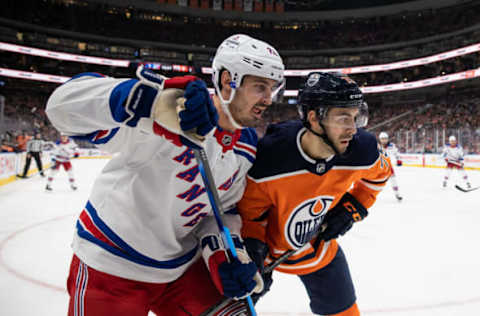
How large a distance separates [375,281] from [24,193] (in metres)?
7.70

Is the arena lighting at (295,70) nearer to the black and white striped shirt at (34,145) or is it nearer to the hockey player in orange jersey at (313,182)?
the black and white striped shirt at (34,145)

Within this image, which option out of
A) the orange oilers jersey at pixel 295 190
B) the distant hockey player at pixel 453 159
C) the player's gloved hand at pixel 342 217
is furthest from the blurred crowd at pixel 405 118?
the orange oilers jersey at pixel 295 190

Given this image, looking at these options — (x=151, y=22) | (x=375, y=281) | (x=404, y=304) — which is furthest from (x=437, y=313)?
(x=151, y=22)

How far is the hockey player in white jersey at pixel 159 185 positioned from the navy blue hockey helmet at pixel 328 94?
22 centimetres

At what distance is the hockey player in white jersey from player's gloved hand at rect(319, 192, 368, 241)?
2.18 feet

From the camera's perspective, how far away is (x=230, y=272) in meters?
1.22

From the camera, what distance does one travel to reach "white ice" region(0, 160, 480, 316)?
2.55 metres

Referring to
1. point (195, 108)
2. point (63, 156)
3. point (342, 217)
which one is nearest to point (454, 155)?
point (342, 217)

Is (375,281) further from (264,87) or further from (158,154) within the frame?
(158,154)

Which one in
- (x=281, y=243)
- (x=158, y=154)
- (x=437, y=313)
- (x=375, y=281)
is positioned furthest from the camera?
(x=375, y=281)

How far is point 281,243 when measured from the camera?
1733 millimetres

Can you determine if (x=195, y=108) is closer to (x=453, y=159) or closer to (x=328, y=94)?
(x=328, y=94)

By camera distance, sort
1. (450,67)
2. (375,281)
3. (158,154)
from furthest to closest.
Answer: (450,67) < (375,281) < (158,154)

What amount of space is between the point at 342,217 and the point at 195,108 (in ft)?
4.53
